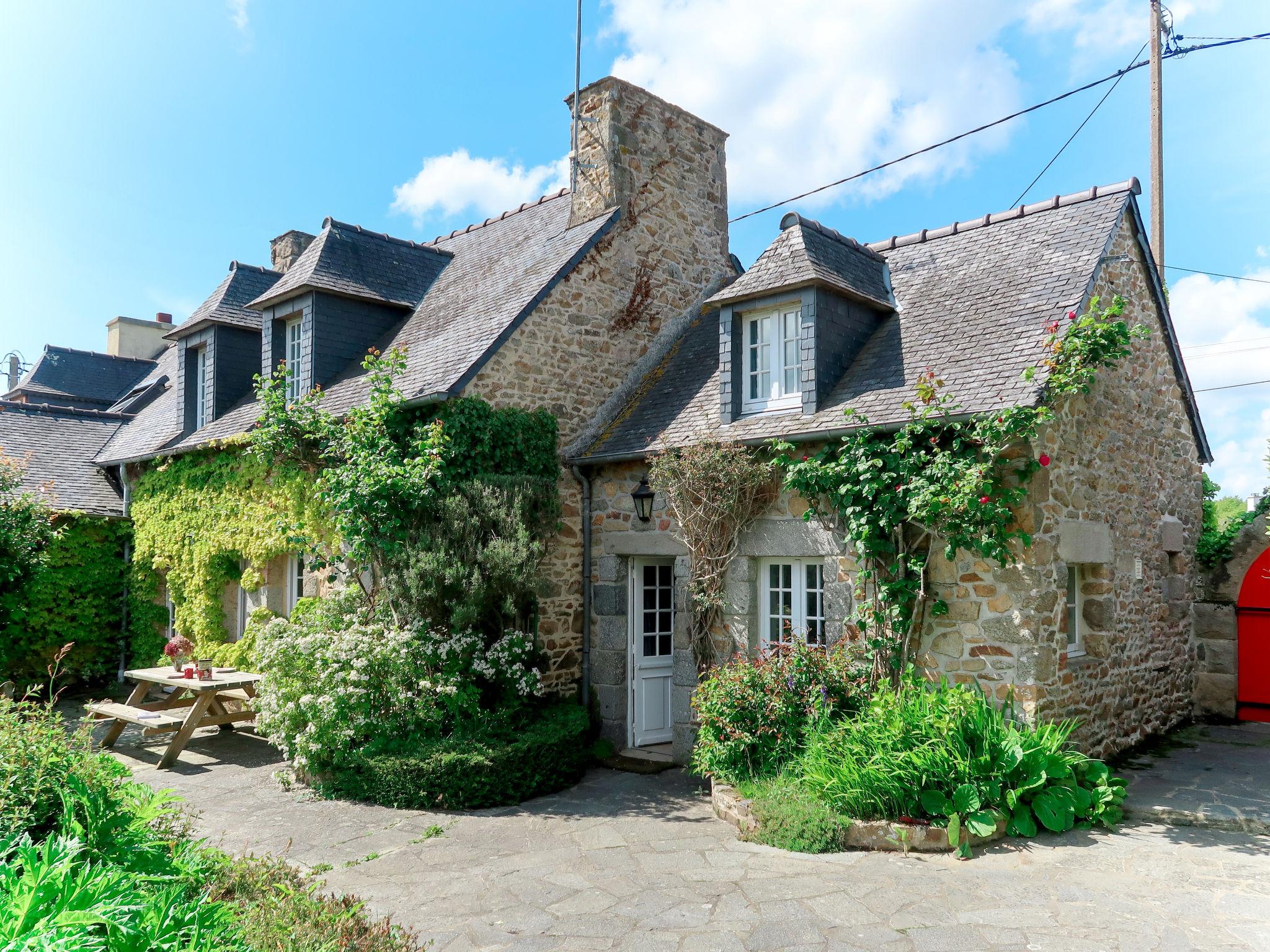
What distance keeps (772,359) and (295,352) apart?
6.73 m

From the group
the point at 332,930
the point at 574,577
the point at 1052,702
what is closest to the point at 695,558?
the point at 574,577

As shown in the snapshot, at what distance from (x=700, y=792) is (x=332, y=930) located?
477 centimetres

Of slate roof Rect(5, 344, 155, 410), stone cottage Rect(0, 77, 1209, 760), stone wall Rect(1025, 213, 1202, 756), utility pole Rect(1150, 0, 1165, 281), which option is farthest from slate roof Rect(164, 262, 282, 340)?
utility pole Rect(1150, 0, 1165, 281)

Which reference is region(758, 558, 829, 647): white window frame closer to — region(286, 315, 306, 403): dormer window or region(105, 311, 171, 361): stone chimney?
region(286, 315, 306, 403): dormer window

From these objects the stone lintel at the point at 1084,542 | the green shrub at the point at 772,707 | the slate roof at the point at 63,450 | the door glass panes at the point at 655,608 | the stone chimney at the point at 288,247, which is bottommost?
the green shrub at the point at 772,707

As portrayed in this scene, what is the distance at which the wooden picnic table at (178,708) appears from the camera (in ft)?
31.4

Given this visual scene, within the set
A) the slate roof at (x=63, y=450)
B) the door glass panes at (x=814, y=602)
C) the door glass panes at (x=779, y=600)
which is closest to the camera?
the door glass panes at (x=814, y=602)

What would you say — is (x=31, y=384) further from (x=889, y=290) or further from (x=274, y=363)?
(x=889, y=290)

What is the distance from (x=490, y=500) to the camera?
8.88m

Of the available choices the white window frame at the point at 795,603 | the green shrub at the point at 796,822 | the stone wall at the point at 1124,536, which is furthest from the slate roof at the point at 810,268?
the green shrub at the point at 796,822

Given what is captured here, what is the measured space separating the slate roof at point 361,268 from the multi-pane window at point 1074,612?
29.6ft

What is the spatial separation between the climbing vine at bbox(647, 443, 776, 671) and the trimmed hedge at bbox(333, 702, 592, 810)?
182cm

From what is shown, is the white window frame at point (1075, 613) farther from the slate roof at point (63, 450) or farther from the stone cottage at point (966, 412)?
the slate roof at point (63, 450)

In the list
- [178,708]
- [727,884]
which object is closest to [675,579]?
[727,884]
